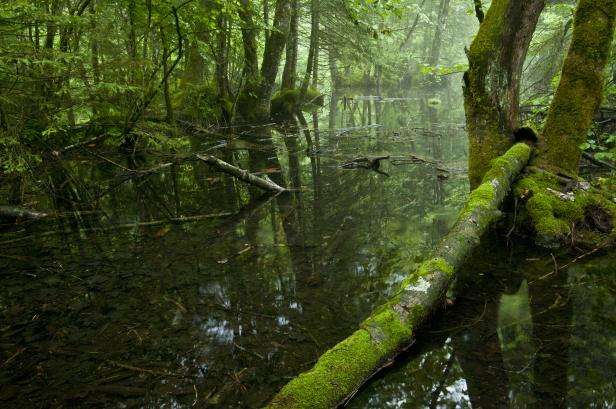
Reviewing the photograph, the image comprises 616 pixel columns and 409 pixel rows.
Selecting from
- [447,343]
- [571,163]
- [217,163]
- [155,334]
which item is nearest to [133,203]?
[217,163]

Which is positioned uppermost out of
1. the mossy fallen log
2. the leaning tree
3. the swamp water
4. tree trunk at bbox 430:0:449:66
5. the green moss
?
tree trunk at bbox 430:0:449:66

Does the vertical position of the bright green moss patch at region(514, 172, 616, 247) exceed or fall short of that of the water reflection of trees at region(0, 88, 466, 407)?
it exceeds it

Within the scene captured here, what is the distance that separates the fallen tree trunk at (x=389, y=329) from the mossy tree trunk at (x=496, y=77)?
1.75 meters

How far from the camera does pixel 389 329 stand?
287 centimetres

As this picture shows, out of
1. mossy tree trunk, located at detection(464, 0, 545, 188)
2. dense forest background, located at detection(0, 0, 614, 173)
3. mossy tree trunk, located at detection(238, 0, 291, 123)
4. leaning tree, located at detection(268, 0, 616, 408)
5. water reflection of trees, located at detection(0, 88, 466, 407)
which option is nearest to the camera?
water reflection of trees, located at detection(0, 88, 466, 407)

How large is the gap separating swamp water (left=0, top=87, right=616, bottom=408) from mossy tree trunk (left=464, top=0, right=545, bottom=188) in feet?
3.79

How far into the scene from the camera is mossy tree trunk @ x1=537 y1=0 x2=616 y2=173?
5.28 metres

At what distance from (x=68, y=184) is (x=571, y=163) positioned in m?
9.34

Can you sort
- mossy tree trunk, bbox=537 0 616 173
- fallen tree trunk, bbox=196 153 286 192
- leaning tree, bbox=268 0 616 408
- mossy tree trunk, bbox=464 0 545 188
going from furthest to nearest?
1. fallen tree trunk, bbox=196 153 286 192
2. mossy tree trunk, bbox=464 0 545 188
3. mossy tree trunk, bbox=537 0 616 173
4. leaning tree, bbox=268 0 616 408

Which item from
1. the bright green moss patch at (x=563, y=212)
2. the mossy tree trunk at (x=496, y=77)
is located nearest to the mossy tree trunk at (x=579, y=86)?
the mossy tree trunk at (x=496, y=77)

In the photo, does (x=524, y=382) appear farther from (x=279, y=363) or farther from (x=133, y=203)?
(x=133, y=203)

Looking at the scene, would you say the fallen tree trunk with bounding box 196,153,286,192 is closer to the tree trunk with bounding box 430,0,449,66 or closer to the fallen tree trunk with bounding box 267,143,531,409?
the fallen tree trunk with bounding box 267,143,531,409

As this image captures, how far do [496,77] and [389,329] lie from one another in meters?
4.75

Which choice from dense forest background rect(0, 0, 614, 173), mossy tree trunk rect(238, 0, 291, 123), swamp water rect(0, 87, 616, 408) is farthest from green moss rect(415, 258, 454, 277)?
mossy tree trunk rect(238, 0, 291, 123)
